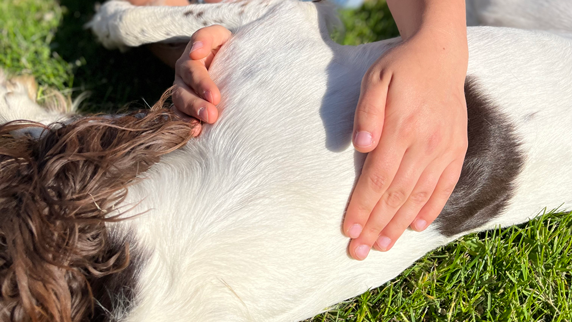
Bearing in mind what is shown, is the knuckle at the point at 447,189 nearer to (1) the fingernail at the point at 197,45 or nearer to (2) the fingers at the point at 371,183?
(2) the fingers at the point at 371,183

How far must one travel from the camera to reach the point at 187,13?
281 centimetres

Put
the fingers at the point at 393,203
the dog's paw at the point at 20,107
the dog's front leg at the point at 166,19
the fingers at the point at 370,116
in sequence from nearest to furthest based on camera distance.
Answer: the fingers at the point at 370,116 → the fingers at the point at 393,203 → the dog's front leg at the point at 166,19 → the dog's paw at the point at 20,107

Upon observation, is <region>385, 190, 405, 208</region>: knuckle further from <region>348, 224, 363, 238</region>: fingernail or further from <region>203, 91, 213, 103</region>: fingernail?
<region>203, 91, 213, 103</region>: fingernail

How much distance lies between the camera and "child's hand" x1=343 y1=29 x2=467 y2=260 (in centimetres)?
178

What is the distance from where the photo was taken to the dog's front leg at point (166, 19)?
2.61 metres

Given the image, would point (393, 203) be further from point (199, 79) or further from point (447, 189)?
point (199, 79)

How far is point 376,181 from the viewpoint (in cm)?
180

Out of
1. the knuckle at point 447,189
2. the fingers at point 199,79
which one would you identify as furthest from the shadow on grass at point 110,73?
the knuckle at point 447,189

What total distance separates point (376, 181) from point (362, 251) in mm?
295

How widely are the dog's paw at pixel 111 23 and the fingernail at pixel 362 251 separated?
81.7 inches

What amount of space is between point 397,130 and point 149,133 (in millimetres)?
967

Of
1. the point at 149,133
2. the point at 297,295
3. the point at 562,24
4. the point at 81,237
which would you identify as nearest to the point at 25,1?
the point at 149,133

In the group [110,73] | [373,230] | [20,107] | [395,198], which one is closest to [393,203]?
[395,198]

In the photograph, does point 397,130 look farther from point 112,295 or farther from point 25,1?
point 25,1
